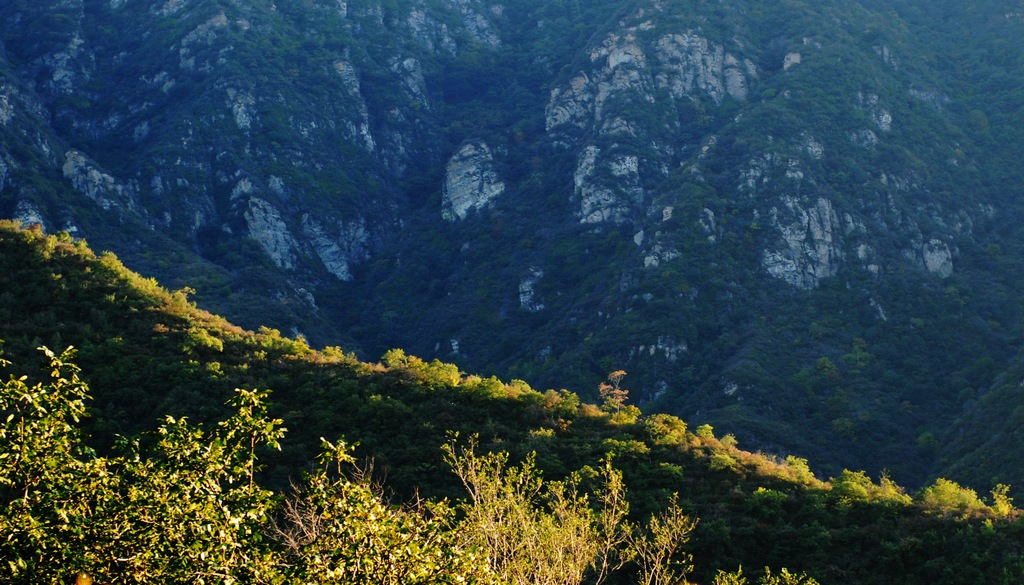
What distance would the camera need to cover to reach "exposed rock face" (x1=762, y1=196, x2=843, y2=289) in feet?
388

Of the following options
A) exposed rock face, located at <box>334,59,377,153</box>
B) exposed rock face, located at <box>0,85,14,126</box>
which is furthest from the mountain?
exposed rock face, located at <box>0,85,14,126</box>

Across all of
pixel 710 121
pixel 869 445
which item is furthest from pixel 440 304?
pixel 869 445

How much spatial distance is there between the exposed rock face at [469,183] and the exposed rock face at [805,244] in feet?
170

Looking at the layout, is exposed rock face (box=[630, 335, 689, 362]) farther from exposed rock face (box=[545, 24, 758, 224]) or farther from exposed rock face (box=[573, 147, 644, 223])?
exposed rock face (box=[545, 24, 758, 224])

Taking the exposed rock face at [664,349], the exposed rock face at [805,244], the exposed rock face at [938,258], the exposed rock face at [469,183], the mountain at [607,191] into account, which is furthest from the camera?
the exposed rock face at [469,183]

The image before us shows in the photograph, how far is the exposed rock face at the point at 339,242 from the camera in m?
145

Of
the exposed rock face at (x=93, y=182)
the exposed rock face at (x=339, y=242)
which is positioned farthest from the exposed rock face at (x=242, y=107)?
the exposed rock face at (x=93, y=182)

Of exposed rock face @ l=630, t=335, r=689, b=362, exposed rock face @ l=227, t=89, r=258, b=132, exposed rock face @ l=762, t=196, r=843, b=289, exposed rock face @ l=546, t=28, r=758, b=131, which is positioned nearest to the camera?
exposed rock face @ l=630, t=335, r=689, b=362

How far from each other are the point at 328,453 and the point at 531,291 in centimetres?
11538

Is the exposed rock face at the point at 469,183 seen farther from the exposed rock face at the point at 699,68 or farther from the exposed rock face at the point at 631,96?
the exposed rock face at the point at 699,68

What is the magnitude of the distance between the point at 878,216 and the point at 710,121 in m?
37.8

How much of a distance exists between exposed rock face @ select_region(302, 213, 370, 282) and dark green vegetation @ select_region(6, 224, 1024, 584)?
75099 mm

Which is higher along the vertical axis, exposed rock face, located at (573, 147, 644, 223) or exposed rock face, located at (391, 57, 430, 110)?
exposed rock face, located at (391, 57, 430, 110)

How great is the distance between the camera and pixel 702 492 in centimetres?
4641
